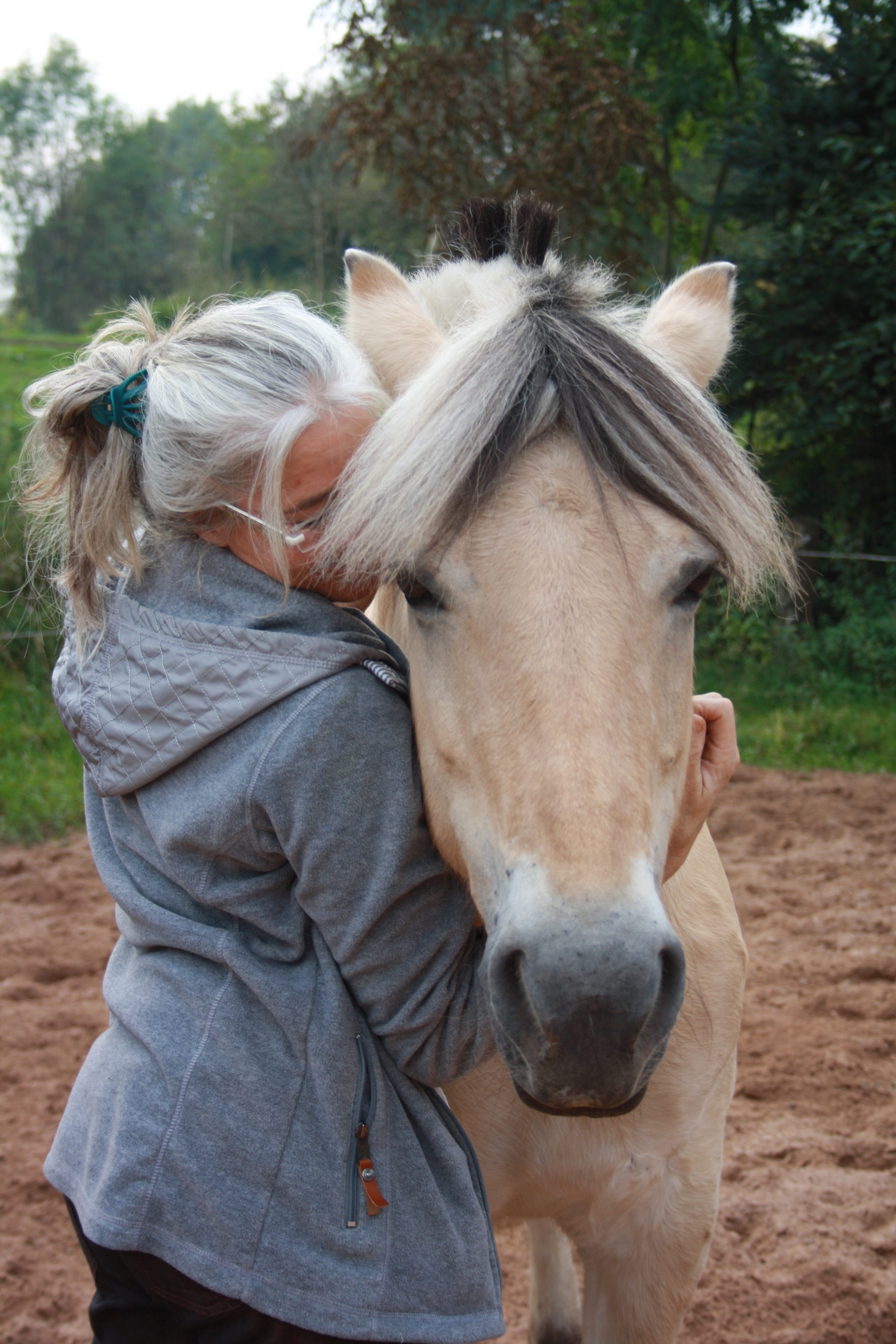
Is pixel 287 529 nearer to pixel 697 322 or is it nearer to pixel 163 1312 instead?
pixel 697 322

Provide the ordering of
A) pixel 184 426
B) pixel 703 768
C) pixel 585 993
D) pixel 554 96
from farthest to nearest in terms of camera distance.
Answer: pixel 554 96
pixel 703 768
pixel 184 426
pixel 585 993

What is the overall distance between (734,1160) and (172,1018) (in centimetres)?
238

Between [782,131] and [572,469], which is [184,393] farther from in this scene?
[782,131]

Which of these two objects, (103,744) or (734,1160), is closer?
(103,744)

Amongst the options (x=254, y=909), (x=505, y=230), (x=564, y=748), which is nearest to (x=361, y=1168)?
(x=254, y=909)

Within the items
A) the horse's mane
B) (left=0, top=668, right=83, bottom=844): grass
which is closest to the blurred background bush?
(left=0, top=668, right=83, bottom=844): grass

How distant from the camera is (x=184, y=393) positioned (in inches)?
56.7

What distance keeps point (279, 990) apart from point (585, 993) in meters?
0.48

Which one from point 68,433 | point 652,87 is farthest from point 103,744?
point 652,87

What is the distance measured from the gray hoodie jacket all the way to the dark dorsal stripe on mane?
0.80m

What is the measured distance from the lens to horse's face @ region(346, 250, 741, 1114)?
1076mm

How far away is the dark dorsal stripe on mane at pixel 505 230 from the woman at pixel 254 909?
18.1 inches

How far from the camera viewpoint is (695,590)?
1.47 meters

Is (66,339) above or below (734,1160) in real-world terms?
above
